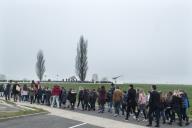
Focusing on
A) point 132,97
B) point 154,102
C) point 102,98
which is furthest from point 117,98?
point 154,102

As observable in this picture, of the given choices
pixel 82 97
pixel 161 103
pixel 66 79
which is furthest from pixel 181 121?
pixel 66 79

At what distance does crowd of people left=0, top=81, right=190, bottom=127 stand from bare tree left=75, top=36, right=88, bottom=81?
61853 mm

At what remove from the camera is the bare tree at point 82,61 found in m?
104

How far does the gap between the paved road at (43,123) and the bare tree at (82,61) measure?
77351mm

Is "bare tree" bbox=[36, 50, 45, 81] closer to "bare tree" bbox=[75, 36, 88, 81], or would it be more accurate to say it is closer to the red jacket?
"bare tree" bbox=[75, 36, 88, 81]

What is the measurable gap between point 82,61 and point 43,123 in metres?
82.5

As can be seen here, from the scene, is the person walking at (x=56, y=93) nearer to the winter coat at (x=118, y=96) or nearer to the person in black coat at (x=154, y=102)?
the winter coat at (x=118, y=96)

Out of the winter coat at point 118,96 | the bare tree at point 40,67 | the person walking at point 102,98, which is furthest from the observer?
the bare tree at point 40,67

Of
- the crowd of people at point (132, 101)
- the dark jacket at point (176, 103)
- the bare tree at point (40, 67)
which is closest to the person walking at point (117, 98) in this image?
the crowd of people at point (132, 101)

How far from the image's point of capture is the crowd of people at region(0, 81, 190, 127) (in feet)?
80.9

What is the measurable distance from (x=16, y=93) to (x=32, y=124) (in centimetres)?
1935

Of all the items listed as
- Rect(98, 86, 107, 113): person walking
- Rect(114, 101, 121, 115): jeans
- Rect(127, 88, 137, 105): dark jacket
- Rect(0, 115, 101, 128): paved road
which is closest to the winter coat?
Rect(114, 101, 121, 115): jeans

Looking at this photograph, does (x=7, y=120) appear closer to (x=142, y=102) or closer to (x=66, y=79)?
(x=142, y=102)

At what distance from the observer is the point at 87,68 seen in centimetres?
10450
